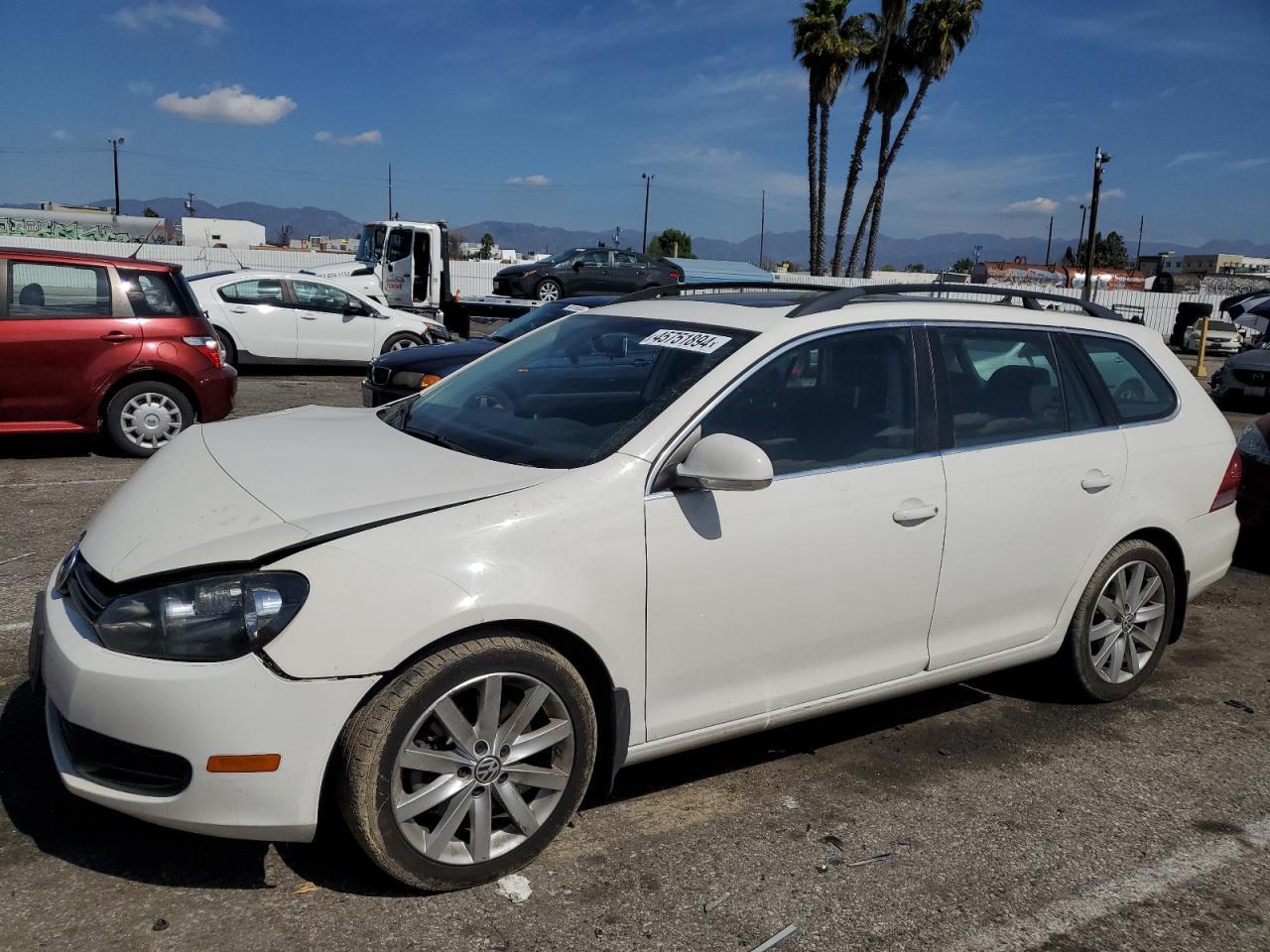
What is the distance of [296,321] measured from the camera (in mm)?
14453

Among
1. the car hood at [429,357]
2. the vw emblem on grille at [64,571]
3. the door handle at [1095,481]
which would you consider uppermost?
the car hood at [429,357]

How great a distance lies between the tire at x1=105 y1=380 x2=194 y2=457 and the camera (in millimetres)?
8398

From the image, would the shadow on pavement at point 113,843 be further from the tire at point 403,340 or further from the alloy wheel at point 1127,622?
the tire at point 403,340

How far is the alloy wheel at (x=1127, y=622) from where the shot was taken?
429 centimetres

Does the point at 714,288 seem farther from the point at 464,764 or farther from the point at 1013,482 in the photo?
the point at 464,764

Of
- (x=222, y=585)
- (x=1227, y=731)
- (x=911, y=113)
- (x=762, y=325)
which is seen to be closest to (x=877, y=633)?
(x=762, y=325)

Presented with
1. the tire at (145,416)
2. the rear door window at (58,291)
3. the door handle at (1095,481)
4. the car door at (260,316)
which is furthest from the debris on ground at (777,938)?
the car door at (260,316)

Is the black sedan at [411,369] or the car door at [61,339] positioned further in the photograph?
the black sedan at [411,369]

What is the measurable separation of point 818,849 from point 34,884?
2149 mm

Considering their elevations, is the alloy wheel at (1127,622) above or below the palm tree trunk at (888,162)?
below

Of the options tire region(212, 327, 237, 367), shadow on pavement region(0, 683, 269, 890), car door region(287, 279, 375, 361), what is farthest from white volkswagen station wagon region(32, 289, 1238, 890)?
car door region(287, 279, 375, 361)

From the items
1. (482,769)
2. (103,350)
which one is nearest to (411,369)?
(103,350)

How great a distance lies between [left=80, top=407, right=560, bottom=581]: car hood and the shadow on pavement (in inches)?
22.7

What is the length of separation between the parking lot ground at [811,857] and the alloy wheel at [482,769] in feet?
0.55
